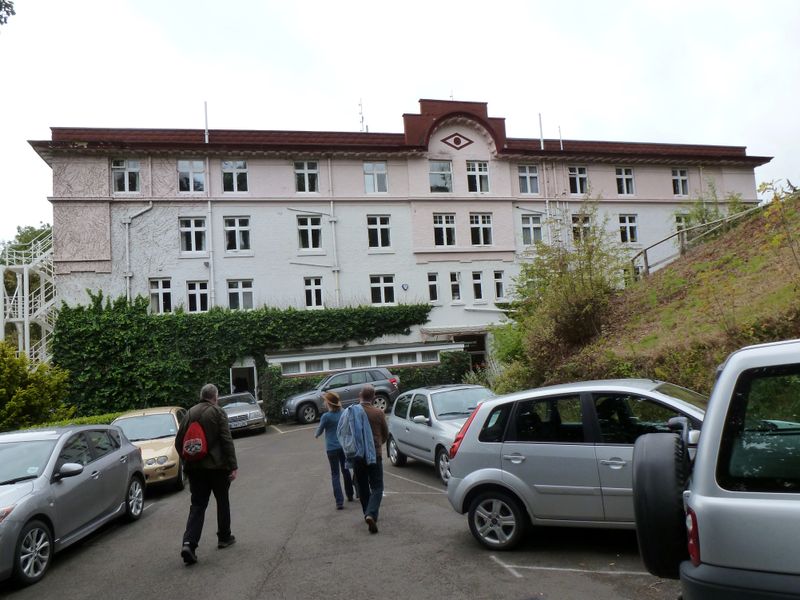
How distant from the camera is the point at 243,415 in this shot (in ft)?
66.8

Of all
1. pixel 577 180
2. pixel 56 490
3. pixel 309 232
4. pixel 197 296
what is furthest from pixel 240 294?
pixel 56 490

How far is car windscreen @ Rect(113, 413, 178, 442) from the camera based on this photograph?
1220 cm

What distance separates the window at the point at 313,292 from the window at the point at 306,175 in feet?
14.7

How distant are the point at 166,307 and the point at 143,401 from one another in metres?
4.46

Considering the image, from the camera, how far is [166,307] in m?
27.3

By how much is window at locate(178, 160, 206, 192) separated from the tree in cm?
1487

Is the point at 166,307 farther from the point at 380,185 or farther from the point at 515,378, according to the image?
the point at 515,378

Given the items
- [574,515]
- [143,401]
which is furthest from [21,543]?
[143,401]

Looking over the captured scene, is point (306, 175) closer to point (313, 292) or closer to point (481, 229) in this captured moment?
point (313, 292)

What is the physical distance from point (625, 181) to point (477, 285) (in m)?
11.1

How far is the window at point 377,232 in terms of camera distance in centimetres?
3006

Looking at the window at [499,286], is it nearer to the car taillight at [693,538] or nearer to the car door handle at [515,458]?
the car door handle at [515,458]

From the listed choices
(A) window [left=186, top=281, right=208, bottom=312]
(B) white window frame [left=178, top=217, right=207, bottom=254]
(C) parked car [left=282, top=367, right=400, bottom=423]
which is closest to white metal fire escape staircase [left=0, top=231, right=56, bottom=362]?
(B) white window frame [left=178, top=217, right=207, bottom=254]

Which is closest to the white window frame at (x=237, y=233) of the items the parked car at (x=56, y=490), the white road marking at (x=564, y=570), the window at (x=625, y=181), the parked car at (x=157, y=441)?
the parked car at (x=157, y=441)
